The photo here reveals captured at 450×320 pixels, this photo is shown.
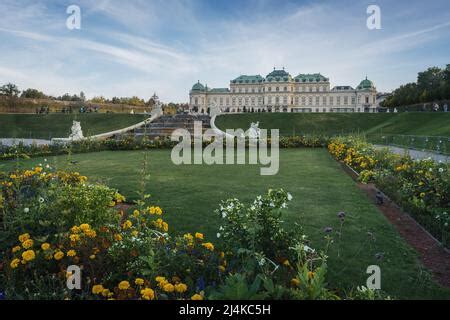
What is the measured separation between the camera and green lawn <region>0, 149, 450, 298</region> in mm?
3977

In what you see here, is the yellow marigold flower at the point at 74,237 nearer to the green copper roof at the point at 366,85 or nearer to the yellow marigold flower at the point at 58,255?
the yellow marigold flower at the point at 58,255

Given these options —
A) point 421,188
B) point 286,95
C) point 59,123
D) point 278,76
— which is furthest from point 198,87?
point 421,188

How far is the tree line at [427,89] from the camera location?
49344 mm

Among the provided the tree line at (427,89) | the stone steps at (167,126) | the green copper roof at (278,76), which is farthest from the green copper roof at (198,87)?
the stone steps at (167,126)

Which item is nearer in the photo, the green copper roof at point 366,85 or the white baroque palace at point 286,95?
the green copper roof at point 366,85

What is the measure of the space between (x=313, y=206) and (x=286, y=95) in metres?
89.8

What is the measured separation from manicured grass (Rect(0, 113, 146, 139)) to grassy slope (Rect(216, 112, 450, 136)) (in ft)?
38.5

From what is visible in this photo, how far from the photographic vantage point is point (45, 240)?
3561mm

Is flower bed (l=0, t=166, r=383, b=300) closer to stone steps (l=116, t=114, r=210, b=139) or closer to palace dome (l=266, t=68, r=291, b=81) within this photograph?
stone steps (l=116, t=114, r=210, b=139)

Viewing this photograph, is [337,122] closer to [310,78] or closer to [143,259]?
[143,259]

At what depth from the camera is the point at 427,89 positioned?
60.5 meters

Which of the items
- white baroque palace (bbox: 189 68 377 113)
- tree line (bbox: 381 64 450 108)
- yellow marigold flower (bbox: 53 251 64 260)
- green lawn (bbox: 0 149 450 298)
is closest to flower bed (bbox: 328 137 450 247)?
green lawn (bbox: 0 149 450 298)

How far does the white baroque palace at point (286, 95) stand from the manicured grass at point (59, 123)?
51100mm
